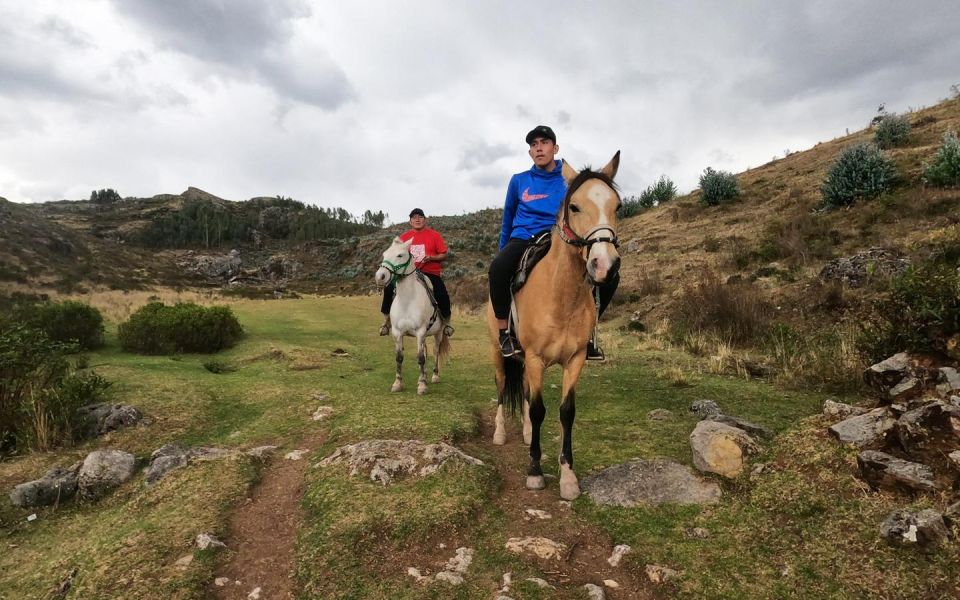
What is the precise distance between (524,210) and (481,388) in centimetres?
441

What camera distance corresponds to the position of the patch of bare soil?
309 centimetres

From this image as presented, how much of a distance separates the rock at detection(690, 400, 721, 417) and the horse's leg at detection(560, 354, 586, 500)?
7.84 feet

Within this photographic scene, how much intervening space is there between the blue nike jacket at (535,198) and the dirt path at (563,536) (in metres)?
2.64

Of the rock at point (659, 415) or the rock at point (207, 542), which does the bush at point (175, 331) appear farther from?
the rock at point (659, 415)

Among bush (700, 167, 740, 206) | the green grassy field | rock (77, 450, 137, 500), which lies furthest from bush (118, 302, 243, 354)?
bush (700, 167, 740, 206)

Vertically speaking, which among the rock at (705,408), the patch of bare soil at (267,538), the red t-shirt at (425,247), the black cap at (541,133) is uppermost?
the black cap at (541,133)

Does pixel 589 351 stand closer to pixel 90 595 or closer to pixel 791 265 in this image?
pixel 90 595

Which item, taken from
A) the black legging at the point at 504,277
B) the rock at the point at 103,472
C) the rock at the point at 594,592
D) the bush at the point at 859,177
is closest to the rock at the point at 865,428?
the black legging at the point at 504,277

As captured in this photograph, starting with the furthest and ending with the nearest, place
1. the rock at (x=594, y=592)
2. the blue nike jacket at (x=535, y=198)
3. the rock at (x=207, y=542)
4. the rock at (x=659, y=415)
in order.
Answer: the rock at (x=659, y=415), the blue nike jacket at (x=535, y=198), the rock at (x=207, y=542), the rock at (x=594, y=592)

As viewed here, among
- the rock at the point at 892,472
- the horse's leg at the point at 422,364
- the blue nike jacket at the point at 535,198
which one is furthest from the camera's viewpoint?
the horse's leg at the point at 422,364

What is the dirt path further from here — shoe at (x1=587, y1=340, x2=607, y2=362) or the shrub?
the shrub

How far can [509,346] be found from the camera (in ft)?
16.4

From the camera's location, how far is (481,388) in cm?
888

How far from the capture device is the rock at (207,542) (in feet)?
11.4
